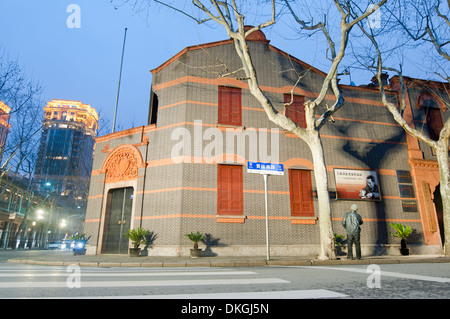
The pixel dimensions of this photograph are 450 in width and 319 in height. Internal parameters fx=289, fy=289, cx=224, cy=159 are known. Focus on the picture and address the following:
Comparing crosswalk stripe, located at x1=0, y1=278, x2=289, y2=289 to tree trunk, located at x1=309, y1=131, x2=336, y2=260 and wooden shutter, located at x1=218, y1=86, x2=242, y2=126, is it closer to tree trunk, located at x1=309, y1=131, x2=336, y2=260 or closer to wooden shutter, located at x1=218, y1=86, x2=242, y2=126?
tree trunk, located at x1=309, y1=131, x2=336, y2=260

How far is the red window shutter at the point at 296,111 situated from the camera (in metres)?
15.2

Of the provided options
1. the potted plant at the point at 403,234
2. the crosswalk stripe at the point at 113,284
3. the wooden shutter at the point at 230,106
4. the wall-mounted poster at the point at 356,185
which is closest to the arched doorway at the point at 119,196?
the wooden shutter at the point at 230,106

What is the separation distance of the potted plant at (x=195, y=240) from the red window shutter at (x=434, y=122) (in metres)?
14.6

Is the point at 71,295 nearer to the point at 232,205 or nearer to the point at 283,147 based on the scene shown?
the point at 232,205

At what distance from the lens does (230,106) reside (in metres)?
14.4

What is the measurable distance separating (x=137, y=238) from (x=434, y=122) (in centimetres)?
1772

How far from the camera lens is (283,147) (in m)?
14.2

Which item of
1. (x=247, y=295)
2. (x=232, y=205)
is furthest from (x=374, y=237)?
(x=247, y=295)

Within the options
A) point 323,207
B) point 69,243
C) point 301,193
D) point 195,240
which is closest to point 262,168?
point 323,207

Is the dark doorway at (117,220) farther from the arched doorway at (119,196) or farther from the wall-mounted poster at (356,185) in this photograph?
the wall-mounted poster at (356,185)

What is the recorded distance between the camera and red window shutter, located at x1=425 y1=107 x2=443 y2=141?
16.9 metres

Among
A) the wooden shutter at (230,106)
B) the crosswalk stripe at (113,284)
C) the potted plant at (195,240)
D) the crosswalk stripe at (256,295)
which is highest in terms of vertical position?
the wooden shutter at (230,106)

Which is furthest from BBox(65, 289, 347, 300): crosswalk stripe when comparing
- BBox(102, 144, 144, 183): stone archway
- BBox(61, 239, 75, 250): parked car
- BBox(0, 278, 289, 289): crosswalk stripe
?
BBox(61, 239, 75, 250): parked car

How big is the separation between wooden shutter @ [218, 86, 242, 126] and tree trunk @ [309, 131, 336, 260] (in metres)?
4.99
